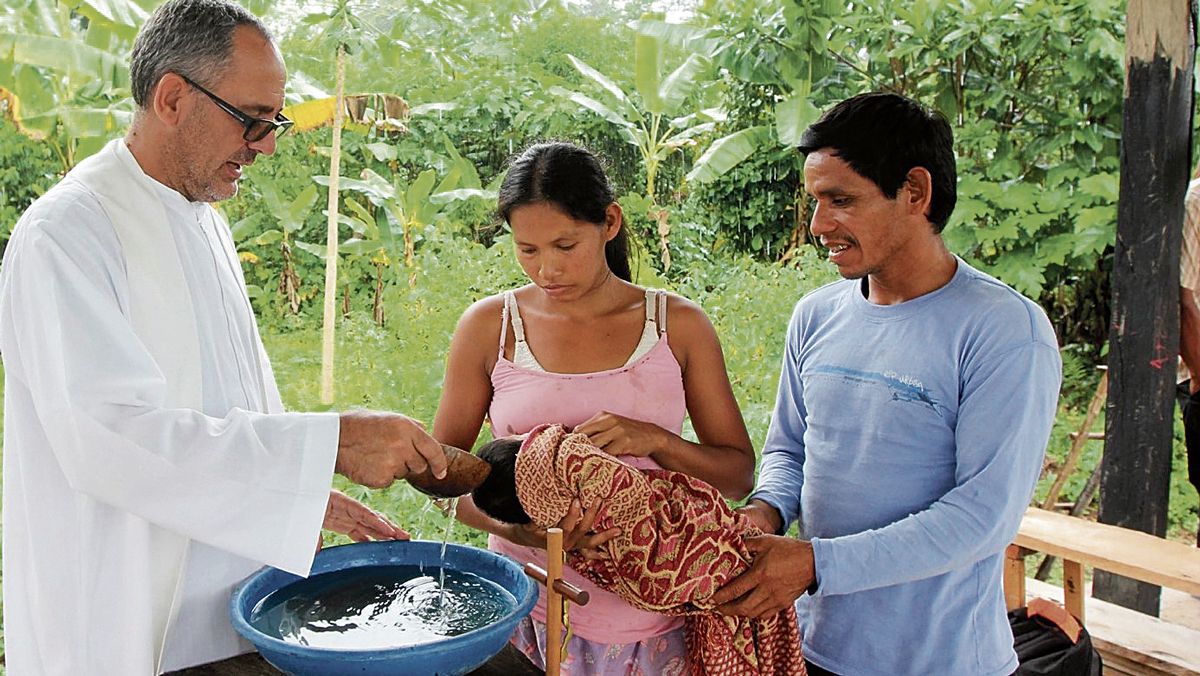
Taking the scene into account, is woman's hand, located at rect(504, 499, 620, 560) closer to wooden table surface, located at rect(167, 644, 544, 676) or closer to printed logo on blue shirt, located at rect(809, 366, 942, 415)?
wooden table surface, located at rect(167, 644, 544, 676)

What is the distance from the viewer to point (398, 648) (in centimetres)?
147

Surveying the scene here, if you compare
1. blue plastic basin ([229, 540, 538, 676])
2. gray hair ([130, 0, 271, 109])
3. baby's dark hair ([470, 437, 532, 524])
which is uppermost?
gray hair ([130, 0, 271, 109])

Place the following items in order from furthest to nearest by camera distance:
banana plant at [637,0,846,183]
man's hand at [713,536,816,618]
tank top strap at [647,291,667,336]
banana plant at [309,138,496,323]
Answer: banana plant at [309,138,496,323] < banana plant at [637,0,846,183] < tank top strap at [647,291,667,336] < man's hand at [713,536,816,618]

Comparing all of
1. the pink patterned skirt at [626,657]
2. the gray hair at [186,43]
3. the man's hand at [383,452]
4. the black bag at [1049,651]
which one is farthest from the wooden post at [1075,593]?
the gray hair at [186,43]

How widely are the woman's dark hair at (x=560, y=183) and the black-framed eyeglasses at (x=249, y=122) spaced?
51cm

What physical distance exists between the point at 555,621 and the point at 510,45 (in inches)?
287

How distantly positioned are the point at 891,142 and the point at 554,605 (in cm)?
112

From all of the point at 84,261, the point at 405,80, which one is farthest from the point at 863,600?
the point at 405,80

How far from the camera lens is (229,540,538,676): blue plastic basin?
4.84 feet

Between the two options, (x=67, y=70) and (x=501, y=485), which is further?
(x=67, y=70)

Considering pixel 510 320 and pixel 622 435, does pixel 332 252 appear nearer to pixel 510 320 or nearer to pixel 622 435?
pixel 510 320

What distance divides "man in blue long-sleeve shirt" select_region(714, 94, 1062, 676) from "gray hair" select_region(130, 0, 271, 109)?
1.19 m

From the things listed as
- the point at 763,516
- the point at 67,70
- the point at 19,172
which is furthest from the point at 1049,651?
the point at 19,172

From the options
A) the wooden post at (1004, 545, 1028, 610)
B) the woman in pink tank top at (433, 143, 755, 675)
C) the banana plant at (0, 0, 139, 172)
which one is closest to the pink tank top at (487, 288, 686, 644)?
the woman in pink tank top at (433, 143, 755, 675)
